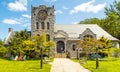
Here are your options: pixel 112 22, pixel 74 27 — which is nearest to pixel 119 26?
pixel 112 22

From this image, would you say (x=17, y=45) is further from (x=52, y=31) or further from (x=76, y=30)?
(x=76, y=30)

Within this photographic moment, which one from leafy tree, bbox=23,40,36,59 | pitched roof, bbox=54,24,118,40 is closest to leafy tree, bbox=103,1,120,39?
pitched roof, bbox=54,24,118,40

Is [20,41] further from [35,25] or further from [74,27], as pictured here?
[74,27]

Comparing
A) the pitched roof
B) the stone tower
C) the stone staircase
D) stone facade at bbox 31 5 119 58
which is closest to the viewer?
the stone staircase

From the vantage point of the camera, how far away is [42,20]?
184 feet

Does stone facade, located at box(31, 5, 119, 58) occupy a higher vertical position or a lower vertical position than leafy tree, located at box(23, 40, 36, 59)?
higher

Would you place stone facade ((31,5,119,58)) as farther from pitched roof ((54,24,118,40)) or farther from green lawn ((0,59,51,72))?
green lawn ((0,59,51,72))

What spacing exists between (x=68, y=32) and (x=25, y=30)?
1205 centimetres

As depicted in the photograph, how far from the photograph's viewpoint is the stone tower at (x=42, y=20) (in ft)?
182

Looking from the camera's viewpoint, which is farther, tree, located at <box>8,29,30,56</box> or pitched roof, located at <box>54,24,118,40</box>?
pitched roof, located at <box>54,24,118,40</box>

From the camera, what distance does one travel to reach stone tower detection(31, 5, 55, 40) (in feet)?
182

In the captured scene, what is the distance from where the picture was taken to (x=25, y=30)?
164ft

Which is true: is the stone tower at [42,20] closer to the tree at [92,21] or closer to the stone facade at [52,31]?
the stone facade at [52,31]

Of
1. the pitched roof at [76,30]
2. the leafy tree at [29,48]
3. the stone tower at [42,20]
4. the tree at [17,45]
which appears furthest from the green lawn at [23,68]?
the pitched roof at [76,30]
